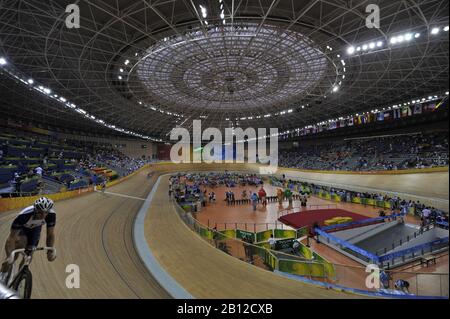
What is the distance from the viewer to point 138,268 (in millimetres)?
5188

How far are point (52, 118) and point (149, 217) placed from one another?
32769mm

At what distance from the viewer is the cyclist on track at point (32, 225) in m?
2.63

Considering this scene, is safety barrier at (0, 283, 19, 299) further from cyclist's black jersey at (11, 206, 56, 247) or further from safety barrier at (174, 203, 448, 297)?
safety barrier at (174, 203, 448, 297)

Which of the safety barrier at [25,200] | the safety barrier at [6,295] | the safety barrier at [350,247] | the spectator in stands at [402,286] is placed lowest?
the safety barrier at [350,247]

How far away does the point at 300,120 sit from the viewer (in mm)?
42219

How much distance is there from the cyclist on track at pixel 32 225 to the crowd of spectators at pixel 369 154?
71.6 feet

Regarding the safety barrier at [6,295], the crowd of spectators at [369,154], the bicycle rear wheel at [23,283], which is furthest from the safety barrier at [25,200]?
the crowd of spectators at [369,154]

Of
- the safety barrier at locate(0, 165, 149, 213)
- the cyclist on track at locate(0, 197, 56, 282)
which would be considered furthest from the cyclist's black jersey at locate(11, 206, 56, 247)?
the safety barrier at locate(0, 165, 149, 213)

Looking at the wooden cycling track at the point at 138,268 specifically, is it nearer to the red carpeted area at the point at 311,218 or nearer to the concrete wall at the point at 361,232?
the red carpeted area at the point at 311,218

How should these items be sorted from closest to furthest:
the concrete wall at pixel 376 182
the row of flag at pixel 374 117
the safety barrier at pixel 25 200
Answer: the safety barrier at pixel 25 200
the concrete wall at pixel 376 182
the row of flag at pixel 374 117

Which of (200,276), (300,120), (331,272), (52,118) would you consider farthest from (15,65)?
(300,120)

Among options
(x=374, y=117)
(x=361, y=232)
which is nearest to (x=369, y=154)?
(x=374, y=117)

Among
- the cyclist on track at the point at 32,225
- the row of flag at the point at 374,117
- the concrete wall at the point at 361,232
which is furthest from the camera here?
the row of flag at the point at 374,117
